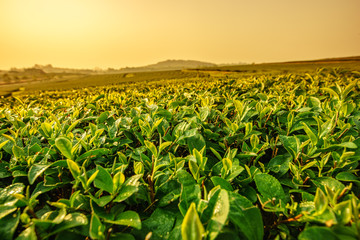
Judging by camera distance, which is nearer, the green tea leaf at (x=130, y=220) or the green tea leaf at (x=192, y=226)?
the green tea leaf at (x=192, y=226)

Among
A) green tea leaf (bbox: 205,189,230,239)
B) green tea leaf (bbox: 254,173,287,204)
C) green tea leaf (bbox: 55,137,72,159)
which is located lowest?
green tea leaf (bbox: 254,173,287,204)

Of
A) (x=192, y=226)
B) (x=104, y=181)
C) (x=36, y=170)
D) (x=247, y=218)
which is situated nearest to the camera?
(x=192, y=226)

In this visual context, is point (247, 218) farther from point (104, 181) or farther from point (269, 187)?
point (104, 181)

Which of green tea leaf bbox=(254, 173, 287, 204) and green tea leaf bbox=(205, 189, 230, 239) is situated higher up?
green tea leaf bbox=(205, 189, 230, 239)

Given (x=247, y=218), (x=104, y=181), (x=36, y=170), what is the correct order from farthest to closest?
1. (x=36, y=170)
2. (x=104, y=181)
3. (x=247, y=218)

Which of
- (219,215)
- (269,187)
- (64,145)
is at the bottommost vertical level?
(269,187)

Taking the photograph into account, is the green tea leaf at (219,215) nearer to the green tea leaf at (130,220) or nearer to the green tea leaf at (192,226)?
the green tea leaf at (192,226)

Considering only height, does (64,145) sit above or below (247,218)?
above

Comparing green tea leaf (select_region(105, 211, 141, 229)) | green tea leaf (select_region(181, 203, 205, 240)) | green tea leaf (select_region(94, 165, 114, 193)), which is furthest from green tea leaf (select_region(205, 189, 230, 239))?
green tea leaf (select_region(94, 165, 114, 193))

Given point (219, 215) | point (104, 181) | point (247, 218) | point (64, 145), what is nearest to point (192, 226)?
point (219, 215)

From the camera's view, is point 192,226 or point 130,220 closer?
point 192,226

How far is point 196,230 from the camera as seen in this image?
57 centimetres

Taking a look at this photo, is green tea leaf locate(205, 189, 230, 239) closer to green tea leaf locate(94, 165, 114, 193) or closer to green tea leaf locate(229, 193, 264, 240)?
green tea leaf locate(229, 193, 264, 240)

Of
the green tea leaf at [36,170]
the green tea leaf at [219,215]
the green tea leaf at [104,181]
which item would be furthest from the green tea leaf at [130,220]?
the green tea leaf at [36,170]
